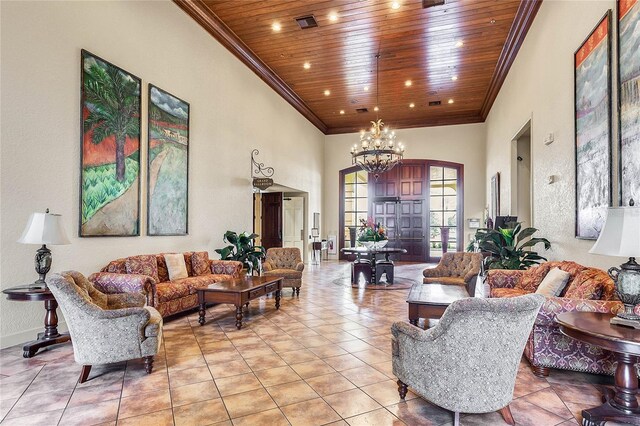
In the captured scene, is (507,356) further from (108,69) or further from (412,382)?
(108,69)

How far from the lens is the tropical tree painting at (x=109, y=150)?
4.48 meters

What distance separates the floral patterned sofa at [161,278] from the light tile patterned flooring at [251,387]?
0.48 metres

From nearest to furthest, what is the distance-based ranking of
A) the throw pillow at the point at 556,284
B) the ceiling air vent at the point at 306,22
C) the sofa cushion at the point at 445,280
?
1. the throw pillow at the point at 556,284
2. the sofa cushion at the point at 445,280
3. the ceiling air vent at the point at 306,22

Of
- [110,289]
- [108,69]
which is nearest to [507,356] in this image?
[110,289]

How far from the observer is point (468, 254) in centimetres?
626

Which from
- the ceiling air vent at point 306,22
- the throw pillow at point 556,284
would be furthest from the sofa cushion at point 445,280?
the ceiling air vent at point 306,22

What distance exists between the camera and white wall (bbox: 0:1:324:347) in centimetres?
373

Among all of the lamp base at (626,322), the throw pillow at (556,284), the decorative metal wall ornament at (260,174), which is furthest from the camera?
the decorative metal wall ornament at (260,174)

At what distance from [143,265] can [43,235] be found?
59.5 inches

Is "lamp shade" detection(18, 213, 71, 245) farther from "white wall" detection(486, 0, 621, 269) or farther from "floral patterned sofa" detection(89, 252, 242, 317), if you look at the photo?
"white wall" detection(486, 0, 621, 269)

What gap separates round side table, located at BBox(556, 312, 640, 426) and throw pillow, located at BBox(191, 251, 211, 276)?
192 inches

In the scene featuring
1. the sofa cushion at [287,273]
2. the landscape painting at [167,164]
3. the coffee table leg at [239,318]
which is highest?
the landscape painting at [167,164]

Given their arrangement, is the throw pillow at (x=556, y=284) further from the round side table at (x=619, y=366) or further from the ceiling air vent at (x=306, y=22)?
the ceiling air vent at (x=306, y=22)

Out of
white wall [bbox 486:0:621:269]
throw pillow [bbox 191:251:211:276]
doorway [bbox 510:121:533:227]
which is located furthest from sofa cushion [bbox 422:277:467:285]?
throw pillow [bbox 191:251:211:276]
